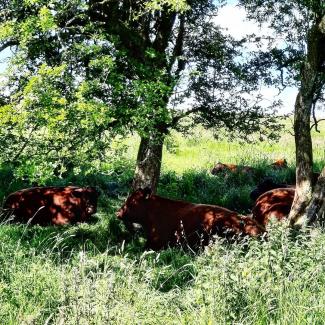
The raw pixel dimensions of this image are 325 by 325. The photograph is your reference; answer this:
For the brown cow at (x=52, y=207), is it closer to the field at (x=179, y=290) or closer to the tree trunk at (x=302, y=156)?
the field at (x=179, y=290)

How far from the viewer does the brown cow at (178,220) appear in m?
10.0

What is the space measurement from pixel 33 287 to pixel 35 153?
96.2 inches

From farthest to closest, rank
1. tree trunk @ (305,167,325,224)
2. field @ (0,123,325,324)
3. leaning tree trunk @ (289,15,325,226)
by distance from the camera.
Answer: leaning tree trunk @ (289,15,325,226) → tree trunk @ (305,167,325,224) → field @ (0,123,325,324)

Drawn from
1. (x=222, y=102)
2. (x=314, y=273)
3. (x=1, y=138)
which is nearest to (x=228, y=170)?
(x=222, y=102)

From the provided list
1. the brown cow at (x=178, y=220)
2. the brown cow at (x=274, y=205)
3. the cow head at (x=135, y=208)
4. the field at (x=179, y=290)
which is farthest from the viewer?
the brown cow at (x=274, y=205)

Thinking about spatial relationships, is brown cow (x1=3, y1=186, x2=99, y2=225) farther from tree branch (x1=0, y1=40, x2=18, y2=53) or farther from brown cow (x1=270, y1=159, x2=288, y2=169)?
brown cow (x1=270, y1=159, x2=288, y2=169)

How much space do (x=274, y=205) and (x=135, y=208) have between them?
3.02 m

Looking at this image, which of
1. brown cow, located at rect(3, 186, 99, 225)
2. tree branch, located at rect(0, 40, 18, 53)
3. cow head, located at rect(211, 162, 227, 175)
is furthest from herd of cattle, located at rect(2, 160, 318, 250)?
cow head, located at rect(211, 162, 227, 175)

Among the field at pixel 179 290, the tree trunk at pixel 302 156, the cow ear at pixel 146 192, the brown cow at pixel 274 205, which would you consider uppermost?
the tree trunk at pixel 302 156

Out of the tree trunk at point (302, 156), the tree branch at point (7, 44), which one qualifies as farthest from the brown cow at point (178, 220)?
the tree branch at point (7, 44)

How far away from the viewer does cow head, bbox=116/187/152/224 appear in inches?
436

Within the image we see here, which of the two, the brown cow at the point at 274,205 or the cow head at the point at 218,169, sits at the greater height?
the cow head at the point at 218,169

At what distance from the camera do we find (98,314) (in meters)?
5.04

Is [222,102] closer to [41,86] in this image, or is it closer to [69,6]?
[69,6]
